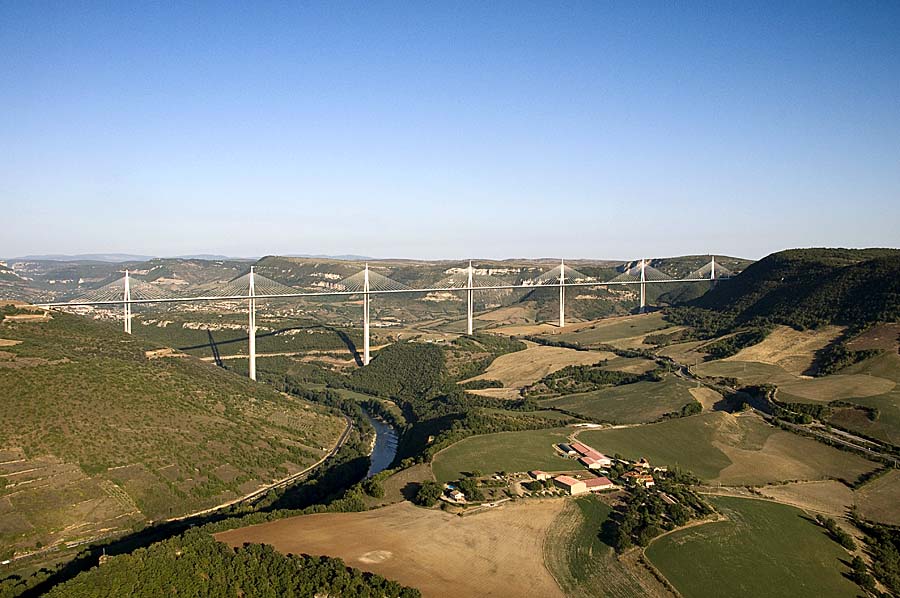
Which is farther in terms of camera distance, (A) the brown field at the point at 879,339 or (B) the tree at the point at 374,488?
(A) the brown field at the point at 879,339

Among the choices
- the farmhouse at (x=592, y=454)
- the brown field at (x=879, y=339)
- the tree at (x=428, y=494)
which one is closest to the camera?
the tree at (x=428, y=494)

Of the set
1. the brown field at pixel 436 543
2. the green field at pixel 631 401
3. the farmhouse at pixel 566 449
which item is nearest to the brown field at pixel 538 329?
the green field at pixel 631 401

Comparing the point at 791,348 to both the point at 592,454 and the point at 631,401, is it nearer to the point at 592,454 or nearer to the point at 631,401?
the point at 631,401

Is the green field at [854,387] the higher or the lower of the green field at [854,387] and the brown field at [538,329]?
the higher

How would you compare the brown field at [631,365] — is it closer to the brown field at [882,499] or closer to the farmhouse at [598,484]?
the brown field at [882,499]

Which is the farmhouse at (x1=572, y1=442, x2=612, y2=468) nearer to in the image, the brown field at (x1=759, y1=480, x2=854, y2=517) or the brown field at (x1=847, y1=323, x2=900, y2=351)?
the brown field at (x1=759, y1=480, x2=854, y2=517)

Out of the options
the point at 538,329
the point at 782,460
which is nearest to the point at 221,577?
the point at 782,460

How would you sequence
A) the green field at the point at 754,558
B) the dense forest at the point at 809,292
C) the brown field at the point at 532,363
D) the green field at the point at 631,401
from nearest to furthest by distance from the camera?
the green field at the point at 754,558
the green field at the point at 631,401
the dense forest at the point at 809,292
the brown field at the point at 532,363

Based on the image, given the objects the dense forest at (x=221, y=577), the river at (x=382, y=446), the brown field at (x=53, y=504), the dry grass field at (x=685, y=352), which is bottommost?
the river at (x=382, y=446)
